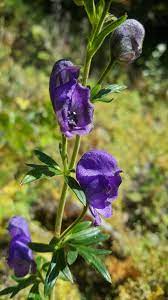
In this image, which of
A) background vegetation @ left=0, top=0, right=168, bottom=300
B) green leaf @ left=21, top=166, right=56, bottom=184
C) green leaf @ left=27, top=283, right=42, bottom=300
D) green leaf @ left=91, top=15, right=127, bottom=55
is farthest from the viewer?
background vegetation @ left=0, top=0, right=168, bottom=300

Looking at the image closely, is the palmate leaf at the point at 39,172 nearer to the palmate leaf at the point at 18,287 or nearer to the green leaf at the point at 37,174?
the green leaf at the point at 37,174

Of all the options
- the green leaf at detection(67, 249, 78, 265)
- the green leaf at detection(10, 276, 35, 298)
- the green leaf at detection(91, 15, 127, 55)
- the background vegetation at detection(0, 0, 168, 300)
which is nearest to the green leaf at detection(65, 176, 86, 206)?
the green leaf at detection(67, 249, 78, 265)

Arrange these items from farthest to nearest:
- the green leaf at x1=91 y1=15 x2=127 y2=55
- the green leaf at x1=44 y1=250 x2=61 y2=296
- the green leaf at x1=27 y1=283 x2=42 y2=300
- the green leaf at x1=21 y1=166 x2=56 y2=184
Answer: the green leaf at x1=27 y1=283 x2=42 y2=300 → the green leaf at x1=44 y1=250 x2=61 y2=296 → the green leaf at x1=21 y1=166 x2=56 y2=184 → the green leaf at x1=91 y1=15 x2=127 y2=55

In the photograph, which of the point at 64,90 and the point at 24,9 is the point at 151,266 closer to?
the point at 64,90

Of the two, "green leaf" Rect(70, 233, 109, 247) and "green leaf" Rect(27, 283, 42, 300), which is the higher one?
"green leaf" Rect(70, 233, 109, 247)

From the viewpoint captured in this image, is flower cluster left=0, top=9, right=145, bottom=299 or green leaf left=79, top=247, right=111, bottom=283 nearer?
flower cluster left=0, top=9, right=145, bottom=299

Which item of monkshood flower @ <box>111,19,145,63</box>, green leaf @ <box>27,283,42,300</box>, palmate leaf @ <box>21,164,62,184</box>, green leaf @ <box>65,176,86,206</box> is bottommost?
green leaf @ <box>27,283,42,300</box>

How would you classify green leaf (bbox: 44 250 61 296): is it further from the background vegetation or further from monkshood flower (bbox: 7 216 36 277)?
the background vegetation
